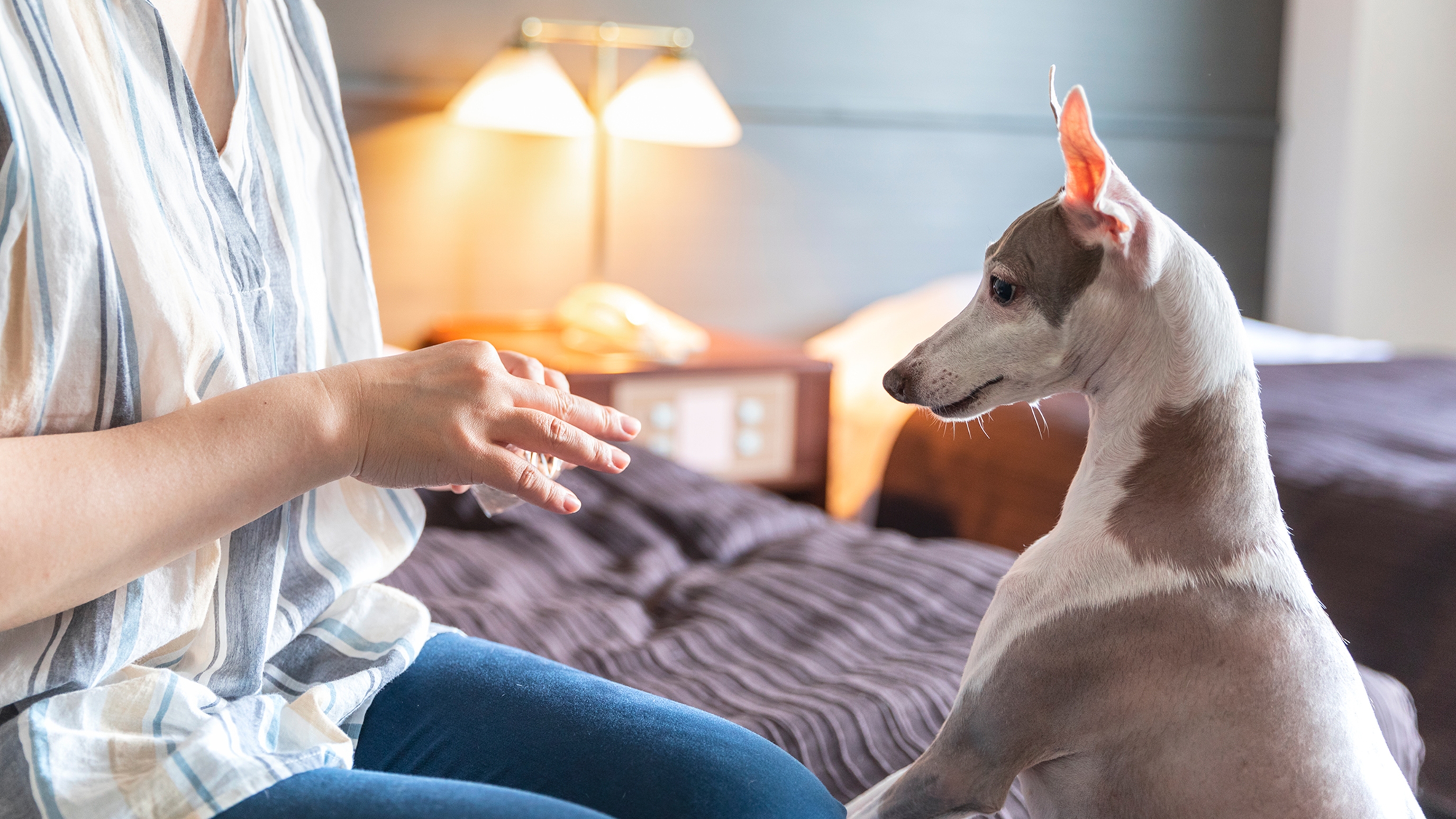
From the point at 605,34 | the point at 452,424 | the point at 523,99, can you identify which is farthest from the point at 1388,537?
the point at 605,34

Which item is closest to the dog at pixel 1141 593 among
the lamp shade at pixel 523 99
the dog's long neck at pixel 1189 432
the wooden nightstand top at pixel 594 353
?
the dog's long neck at pixel 1189 432

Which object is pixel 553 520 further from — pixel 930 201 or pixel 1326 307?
pixel 1326 307

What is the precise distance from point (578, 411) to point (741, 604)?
619 mm

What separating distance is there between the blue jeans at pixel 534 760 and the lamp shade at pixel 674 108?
1839 mm

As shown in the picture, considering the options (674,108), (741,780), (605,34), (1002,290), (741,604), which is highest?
(605,34)

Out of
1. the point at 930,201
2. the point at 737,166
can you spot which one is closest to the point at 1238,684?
the point at 737,166

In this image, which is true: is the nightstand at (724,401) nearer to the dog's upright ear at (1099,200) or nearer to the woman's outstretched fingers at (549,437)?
the woman's outstretched fingers at (549,437)

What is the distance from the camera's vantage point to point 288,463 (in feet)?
2.11

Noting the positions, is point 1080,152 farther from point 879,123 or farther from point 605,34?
point 879,123

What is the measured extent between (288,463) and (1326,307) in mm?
3410

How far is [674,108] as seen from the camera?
248cm

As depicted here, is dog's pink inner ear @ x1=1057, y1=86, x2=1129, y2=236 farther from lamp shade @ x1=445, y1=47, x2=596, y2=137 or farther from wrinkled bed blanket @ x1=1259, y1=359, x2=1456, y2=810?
lamp shade @ x1=445, y1=47, x2=596, y2=137

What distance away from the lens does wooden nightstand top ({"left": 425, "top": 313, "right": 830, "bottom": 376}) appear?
7.66 feet

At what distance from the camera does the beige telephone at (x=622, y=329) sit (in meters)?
2.40
